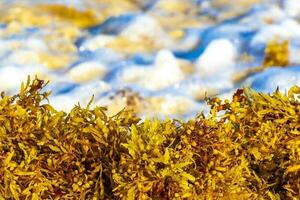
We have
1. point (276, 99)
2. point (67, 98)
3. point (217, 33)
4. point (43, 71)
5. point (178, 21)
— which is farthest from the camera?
point (178, 21)

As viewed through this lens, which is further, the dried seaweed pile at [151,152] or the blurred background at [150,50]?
the blurred background at [150,50]

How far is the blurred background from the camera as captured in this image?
737 centimetres

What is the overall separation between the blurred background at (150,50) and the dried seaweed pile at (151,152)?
338 cm

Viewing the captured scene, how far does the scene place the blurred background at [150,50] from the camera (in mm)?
7367

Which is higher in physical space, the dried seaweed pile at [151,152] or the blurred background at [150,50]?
the blurred background at [150,50]

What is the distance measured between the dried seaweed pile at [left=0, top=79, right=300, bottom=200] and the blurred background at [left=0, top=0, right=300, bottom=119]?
3380mm

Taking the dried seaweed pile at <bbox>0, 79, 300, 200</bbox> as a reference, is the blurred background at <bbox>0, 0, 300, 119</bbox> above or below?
above

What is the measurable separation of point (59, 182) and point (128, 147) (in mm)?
399

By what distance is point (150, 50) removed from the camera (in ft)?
28.6

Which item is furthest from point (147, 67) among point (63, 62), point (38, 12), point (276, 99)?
point (276, 99)

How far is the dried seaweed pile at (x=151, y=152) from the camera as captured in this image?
325cm

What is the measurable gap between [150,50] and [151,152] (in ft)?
18.1

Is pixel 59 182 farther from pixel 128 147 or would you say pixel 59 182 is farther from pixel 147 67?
pixel 147 67

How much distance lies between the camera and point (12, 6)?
9.74 meters
